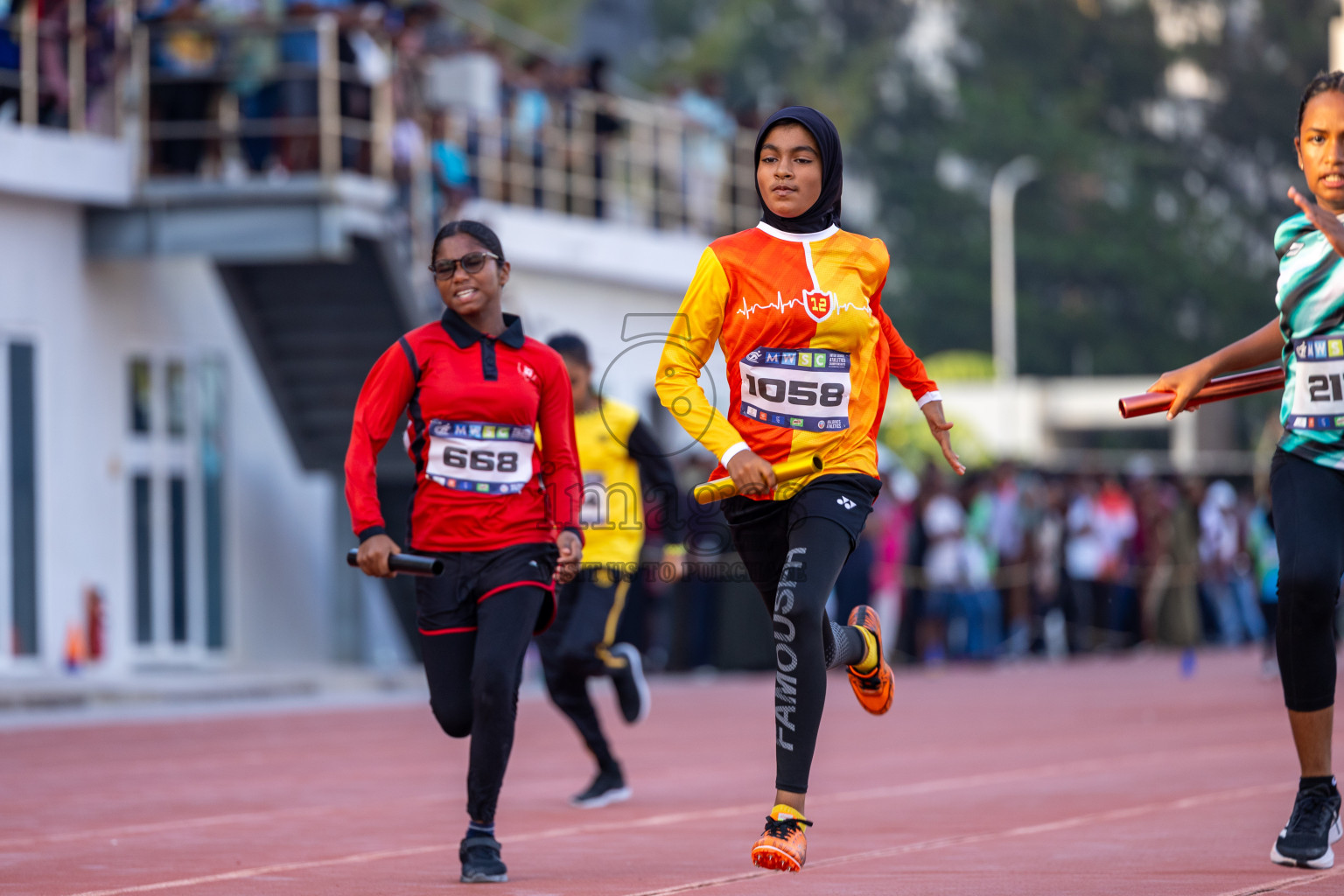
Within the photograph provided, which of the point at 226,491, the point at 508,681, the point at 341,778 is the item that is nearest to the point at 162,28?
the point at 226,491

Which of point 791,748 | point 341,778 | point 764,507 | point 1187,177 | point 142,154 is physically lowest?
point 341,778

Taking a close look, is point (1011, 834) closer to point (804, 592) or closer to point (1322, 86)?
point (804, 592)

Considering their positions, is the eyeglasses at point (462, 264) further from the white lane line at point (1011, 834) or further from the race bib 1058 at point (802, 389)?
the white lane line at point (1011, 834)

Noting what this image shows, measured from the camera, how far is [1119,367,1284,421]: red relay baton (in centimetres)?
668

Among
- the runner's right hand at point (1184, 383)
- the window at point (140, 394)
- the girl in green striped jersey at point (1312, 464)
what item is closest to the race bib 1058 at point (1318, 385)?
the girl in green striped jersey at point (1312, 464)

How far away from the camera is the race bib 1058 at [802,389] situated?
6.49m

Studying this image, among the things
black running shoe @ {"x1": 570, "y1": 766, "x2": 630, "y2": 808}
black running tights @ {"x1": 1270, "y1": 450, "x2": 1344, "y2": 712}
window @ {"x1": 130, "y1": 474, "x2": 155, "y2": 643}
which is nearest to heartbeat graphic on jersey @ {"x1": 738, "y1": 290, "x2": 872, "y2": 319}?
black running tights @ {"x1": 1270, "y1": 450, "x2": 1344, "y2": 712}

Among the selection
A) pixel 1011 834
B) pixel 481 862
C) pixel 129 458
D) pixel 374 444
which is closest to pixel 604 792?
pixel 1011 834

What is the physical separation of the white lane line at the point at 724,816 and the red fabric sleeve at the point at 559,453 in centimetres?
131

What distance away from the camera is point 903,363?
7059mm

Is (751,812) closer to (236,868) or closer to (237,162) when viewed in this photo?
(236,868)

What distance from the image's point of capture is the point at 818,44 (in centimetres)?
5572

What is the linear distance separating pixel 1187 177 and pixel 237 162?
131 ft

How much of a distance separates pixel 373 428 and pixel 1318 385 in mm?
2912
